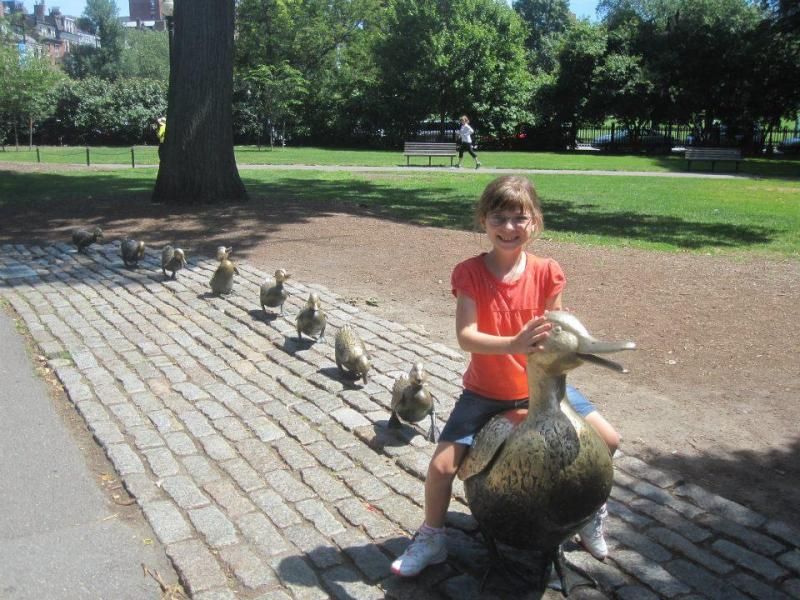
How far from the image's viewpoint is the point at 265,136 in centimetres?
4475

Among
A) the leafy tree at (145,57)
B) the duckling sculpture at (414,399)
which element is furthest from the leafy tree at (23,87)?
the duckling sculpture at (414,399)

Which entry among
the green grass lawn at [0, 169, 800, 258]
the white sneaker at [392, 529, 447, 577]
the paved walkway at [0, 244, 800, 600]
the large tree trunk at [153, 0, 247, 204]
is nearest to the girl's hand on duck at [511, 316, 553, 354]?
the white sneaker at [392, 529, 447, 577]

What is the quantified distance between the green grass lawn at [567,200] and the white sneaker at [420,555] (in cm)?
889

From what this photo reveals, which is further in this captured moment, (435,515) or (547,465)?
(435,515)

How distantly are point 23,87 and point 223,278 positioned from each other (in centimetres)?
3654

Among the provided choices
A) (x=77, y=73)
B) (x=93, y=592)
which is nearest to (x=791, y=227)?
(x=93, y=592)

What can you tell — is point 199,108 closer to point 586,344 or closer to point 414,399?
point 414,399

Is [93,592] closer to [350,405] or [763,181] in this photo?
[350,405]

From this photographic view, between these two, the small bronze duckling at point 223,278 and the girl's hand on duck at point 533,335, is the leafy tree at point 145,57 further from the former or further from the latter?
the girl's hand on duck at point 533,335

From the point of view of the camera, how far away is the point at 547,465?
296 centimetres

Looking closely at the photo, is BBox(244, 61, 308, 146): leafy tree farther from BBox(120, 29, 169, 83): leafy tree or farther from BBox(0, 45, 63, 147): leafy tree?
BBox(120, 29, 169, 83): leafy tree

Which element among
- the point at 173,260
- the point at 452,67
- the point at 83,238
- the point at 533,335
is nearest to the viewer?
the point at 533,335

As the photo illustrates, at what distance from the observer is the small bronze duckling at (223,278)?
8.56 meters

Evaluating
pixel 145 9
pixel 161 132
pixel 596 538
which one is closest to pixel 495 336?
pixel 596 538
